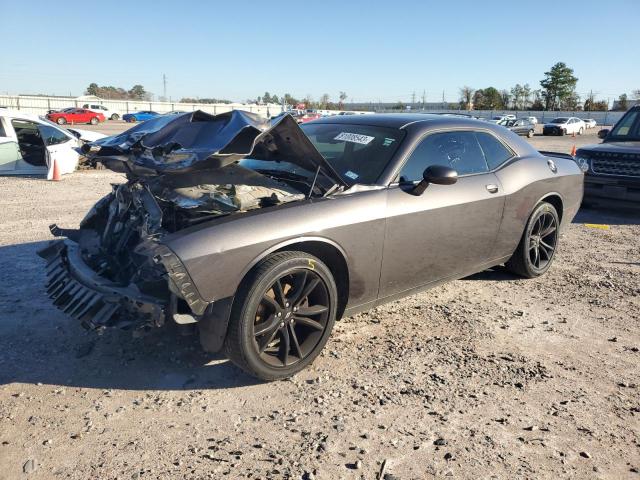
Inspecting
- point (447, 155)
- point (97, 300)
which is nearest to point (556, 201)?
point (447, 155)

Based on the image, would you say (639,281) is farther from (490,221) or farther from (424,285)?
(424,285)

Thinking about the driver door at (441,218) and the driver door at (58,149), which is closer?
the driver door at (441,218)

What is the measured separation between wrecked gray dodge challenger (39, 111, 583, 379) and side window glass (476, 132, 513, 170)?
24 millimetres

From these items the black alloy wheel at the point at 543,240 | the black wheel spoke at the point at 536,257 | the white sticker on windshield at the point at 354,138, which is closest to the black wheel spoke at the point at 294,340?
the white sticker on windshield at the point at 354,138

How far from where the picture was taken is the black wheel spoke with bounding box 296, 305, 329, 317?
3285 millimetres

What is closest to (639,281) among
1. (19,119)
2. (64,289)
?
(64,289)

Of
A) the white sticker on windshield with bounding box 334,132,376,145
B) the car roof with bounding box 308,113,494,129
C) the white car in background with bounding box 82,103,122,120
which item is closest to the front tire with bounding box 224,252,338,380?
the white sticker on windshield with bounding box 334,132,376,145

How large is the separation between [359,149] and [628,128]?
7486 millimetres

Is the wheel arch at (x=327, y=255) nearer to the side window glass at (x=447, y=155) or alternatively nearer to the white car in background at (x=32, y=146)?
the side window glass at (x=447, y=155)

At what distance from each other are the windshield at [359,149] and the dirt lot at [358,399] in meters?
1.22

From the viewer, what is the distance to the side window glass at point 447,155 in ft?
12.9

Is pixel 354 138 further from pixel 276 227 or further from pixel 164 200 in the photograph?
pixel 164 200

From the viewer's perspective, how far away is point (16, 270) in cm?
505

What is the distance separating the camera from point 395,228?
12.1 feet
